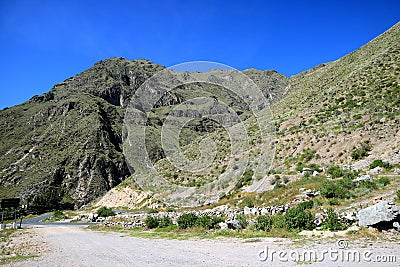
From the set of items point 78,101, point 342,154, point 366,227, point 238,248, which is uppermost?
point 78,101

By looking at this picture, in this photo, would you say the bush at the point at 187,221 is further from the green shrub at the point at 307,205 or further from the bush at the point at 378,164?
the bush at the point at 378,164

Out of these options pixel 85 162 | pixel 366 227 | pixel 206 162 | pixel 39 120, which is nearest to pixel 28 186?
pixel 85 162

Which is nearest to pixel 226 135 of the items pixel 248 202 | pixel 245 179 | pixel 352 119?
pixel 245 179

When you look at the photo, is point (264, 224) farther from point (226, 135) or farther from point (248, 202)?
point (226, 135)

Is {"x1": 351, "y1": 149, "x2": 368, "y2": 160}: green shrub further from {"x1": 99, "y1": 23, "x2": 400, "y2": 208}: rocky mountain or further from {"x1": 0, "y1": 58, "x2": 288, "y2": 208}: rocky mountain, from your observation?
{"x1": 0, "y1": 58, "x2": 288, "y2": 208}: rocky mountain

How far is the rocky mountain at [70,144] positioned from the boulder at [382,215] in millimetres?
63438

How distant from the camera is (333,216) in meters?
12.3

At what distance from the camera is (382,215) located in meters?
10.6

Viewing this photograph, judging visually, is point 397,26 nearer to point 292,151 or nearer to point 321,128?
point 321,128

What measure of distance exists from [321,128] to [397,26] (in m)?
35.3

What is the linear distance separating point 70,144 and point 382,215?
115757 millimetres

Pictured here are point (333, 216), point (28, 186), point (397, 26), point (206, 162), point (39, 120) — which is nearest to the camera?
point (333, 216)

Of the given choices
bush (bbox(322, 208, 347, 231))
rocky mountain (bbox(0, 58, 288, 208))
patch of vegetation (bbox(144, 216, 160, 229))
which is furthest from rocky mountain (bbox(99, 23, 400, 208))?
rocky mountain (bbox(0, 58, 288, 208))

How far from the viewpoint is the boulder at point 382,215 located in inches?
410
